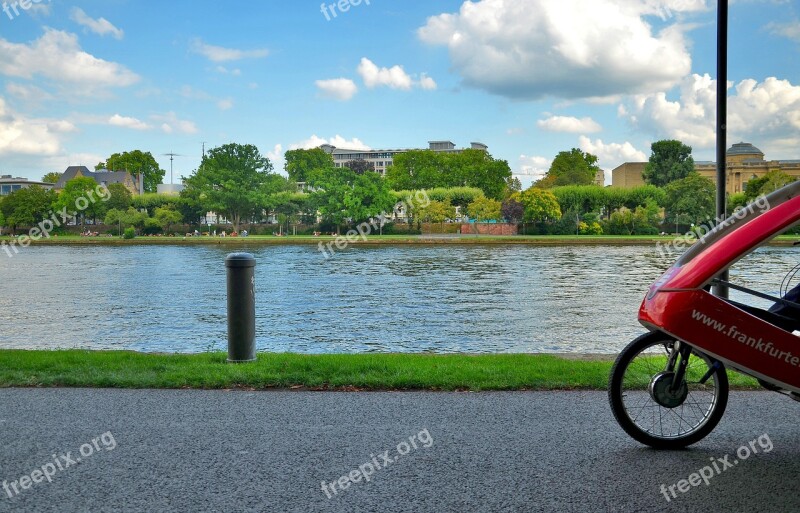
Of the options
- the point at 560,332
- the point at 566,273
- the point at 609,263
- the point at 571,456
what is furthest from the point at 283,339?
the point at 609,263

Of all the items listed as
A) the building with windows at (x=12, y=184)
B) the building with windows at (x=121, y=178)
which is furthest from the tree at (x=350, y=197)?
the building with windows at (x=12, y=184)

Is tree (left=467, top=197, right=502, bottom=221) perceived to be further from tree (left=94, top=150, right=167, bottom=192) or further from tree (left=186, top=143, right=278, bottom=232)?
tree (left=94, top=150, right=167, bottom=192)

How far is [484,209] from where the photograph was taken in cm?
8838

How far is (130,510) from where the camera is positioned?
3688 millimetres

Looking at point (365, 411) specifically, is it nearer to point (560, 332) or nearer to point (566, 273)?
point (560, 332)

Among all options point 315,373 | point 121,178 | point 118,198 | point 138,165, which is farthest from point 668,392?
point 138,165

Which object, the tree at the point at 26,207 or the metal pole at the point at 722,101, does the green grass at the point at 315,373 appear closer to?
the metal pole at the point at 722,101

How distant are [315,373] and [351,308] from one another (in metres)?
12.2

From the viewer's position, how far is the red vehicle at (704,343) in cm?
442

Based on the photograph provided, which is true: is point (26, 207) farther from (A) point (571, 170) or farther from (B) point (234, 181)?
(A) point (571, 170)

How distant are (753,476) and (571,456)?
106 cm

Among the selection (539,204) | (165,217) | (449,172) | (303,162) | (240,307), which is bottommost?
(240,307)

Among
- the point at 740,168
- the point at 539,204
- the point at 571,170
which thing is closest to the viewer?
the point at 539,204

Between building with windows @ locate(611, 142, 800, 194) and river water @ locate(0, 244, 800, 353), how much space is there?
69.5 m
